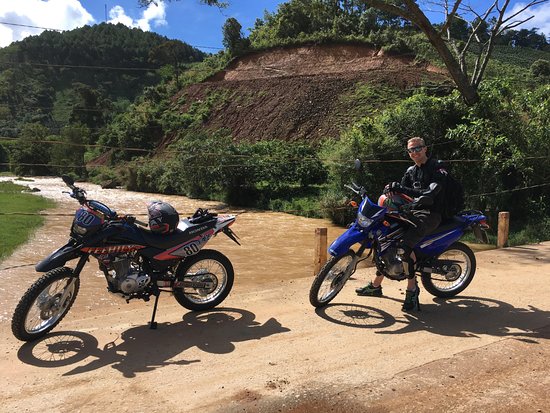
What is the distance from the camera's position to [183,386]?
3.36 meters

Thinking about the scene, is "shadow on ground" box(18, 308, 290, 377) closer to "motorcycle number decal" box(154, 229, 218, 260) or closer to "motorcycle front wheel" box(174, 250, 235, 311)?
"motorcycle front wheel" box(174, 250, 235, 311)

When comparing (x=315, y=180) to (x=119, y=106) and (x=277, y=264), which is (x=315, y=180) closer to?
(x=277, y=264)

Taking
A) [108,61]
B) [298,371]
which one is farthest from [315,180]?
[108,61]

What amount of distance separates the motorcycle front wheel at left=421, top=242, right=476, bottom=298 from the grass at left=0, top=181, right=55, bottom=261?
6762mm

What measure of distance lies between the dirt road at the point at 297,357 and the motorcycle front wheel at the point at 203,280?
156 millimetres

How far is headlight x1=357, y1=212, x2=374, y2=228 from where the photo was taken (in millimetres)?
4754

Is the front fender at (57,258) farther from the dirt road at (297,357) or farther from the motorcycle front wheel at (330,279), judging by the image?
the motorcycle front wheel at (330,279)

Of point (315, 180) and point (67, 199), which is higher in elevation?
point (315, 180)

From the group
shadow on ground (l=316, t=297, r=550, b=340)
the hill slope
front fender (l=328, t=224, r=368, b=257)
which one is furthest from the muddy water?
the hill slope

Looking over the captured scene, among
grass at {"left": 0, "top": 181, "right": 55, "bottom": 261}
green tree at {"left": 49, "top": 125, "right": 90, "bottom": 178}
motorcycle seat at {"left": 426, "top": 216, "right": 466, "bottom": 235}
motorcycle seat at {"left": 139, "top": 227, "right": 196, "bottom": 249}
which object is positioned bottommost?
grass at {"left": 0, "top": 181, "right": 55, "bottom": 261}

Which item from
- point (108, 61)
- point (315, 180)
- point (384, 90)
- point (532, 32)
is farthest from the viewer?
point (108, 61)

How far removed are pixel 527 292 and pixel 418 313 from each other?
1.79 meters

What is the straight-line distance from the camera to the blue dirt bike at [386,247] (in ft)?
15.7

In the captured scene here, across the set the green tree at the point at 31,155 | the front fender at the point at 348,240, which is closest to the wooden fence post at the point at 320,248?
the front fender at the point at 348,240
